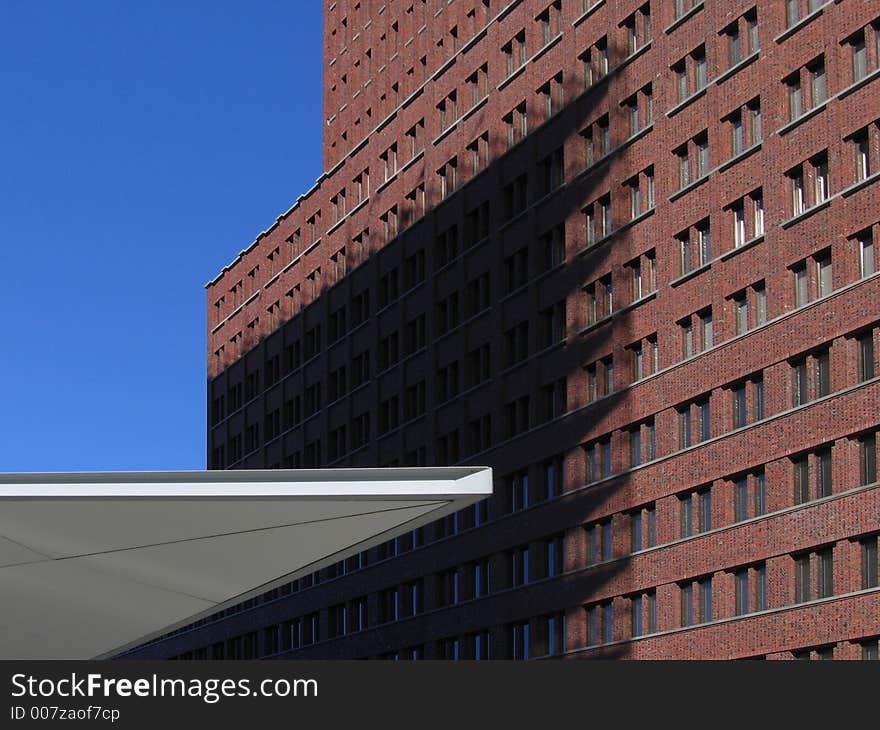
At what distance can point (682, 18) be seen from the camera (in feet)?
212

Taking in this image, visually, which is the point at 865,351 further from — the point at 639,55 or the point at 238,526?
the point at 238,526

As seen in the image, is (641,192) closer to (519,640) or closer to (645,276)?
(645,276)

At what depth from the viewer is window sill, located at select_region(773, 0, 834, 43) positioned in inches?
2229

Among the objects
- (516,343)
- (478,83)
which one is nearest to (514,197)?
(516,343)

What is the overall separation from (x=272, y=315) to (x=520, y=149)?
32.9 meters

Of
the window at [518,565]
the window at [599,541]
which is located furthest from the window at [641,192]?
the window at [518,565]

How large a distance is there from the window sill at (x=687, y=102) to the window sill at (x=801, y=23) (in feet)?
15.5

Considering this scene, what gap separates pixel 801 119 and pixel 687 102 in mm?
7685

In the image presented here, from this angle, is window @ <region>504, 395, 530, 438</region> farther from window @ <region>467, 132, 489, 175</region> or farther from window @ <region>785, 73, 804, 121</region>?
window @ <region>785, 73, 804, 121</region>

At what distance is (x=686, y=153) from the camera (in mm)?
64750

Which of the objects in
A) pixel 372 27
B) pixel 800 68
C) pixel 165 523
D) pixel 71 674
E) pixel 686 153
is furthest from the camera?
pixel 372 27

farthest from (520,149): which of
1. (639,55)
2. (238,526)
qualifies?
(238,526)

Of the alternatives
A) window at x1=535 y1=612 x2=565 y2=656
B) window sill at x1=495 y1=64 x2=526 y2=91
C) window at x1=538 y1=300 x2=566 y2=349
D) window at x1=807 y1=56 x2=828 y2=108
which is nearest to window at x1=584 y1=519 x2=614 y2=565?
window at x1=535 y1=612 x2=565 y2=656

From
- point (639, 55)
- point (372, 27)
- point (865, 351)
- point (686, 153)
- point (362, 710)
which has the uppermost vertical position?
point (372, 27)
